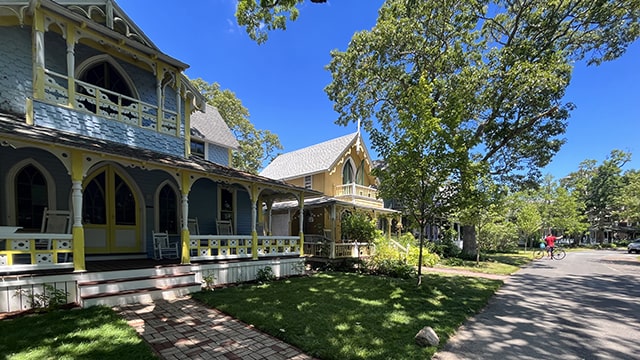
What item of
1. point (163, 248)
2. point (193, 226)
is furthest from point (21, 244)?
point (193, 226)

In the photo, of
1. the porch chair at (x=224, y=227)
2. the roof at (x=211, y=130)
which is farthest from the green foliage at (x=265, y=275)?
the roof at (x=211, y=130)

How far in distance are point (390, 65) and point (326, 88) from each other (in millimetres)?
4741

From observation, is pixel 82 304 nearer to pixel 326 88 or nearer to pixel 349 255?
pixel 349 255

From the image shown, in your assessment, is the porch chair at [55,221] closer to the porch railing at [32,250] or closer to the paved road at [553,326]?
the porch railing at [32,250]

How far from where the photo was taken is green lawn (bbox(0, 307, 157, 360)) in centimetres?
390

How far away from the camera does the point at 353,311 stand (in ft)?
21.2

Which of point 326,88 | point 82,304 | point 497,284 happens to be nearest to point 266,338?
point 82,304

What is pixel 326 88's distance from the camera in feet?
66.9

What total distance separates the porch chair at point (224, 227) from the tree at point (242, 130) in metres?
21.1

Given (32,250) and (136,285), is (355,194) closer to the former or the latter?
(136,285)

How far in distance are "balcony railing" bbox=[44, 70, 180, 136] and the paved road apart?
1000 centimetres

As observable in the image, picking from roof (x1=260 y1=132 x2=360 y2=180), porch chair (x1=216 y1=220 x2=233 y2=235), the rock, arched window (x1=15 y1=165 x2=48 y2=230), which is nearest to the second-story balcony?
roof (x1=260 y1=132 x2=360 y2=180)

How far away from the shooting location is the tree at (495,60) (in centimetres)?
1454

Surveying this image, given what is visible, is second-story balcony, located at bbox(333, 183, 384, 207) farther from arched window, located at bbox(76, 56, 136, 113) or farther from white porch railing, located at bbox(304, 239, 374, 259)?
arched window, located at bbox(76, 56, 136, 113)
